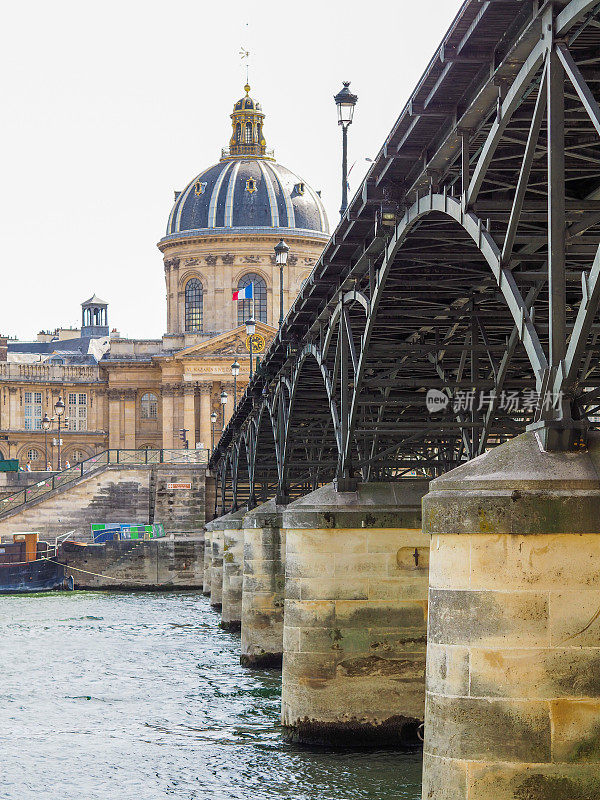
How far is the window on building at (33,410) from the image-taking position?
425 feet

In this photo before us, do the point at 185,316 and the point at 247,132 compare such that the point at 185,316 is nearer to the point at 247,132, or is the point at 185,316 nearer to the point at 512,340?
the point at 247,132

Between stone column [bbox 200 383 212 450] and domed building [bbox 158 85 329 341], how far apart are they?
20.7 feet

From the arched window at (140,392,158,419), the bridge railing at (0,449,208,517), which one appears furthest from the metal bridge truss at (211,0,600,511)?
the arched window at (140,392,158,419)

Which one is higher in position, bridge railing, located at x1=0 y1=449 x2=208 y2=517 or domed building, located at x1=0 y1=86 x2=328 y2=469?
domed building, located at x1=0 y1=86 x2=328 y2=469

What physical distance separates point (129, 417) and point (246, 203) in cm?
2139

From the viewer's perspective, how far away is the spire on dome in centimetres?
13400

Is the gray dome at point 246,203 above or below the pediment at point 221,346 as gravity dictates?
above

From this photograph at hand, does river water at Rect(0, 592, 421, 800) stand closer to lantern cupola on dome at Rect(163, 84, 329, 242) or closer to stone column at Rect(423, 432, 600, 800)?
stone column at Rect(423, 432, 600, 800)

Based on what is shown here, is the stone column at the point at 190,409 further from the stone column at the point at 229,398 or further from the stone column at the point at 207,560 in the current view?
the stone column at the point at 207,560

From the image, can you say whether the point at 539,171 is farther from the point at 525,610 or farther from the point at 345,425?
the point at 345,425

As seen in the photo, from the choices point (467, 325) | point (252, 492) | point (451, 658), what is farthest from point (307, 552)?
point (252, 492)

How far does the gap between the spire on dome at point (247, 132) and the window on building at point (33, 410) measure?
1111 inches

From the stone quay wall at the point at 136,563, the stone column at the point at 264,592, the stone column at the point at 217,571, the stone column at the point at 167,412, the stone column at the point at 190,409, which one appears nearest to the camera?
the stone column at the point at 264,592

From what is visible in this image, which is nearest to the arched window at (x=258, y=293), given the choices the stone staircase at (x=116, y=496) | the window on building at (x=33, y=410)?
the window on building at (x=33, y=410)
